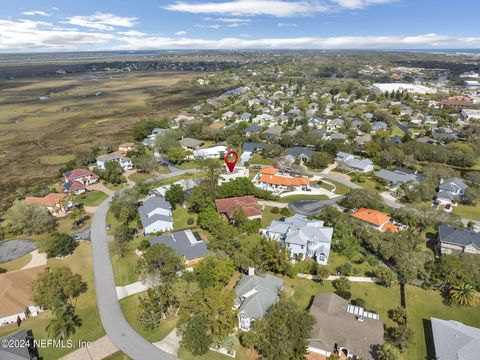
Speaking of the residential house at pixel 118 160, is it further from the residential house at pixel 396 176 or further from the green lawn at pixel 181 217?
the residential house at pixel 396 176

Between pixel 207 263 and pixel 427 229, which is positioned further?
pixel 427 229

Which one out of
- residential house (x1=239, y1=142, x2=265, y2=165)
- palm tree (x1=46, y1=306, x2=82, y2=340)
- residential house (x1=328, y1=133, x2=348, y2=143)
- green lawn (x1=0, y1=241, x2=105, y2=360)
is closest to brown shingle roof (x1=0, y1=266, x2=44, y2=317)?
green lawn (x1=0, y1=241, x2=105, y2=360)

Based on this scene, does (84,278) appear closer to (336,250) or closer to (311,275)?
(311,275)

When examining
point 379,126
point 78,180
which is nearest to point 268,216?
point 78,180

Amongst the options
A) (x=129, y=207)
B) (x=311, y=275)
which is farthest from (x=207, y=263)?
(x=129, y=207)

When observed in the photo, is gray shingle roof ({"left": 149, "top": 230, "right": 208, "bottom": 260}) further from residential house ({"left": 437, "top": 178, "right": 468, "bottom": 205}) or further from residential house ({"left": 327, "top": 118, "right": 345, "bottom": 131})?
residential house ({"left": 327, "top": 118, "right": 345, "bottom": 131})

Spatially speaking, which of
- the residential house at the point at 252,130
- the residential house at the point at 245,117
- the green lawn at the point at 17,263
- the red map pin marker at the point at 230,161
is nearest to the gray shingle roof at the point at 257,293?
the green lawn at the point at 17,263
